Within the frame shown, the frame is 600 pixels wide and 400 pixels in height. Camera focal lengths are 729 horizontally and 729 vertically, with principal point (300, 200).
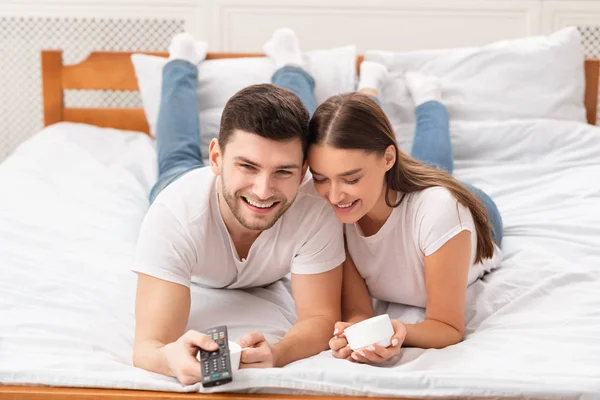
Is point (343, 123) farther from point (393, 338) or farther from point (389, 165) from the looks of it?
point (393, 338)

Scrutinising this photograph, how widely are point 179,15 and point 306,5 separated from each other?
1.65ft

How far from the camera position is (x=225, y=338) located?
1.12m

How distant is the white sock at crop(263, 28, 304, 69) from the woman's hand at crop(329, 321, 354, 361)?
4.44 feet

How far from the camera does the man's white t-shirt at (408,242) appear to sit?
4.55ft

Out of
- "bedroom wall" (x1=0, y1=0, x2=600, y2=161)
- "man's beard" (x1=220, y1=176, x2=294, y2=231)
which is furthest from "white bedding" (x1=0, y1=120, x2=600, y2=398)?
"bedroom wall" (x1=0, y1=0, x2=600, y2=161)

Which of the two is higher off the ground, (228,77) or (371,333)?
(228,77)

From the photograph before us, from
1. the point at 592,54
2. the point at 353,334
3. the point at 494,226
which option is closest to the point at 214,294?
the point at 353,334

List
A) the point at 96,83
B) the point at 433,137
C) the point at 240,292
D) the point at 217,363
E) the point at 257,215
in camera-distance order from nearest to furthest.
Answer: the point at 217,363, the point at 257,215, the point at 240,292, the point at 433,137, the point at 96,83

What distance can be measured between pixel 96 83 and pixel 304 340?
Answer: 1740 millimetres

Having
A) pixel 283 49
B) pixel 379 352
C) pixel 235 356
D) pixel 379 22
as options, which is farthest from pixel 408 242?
pixel 379 22

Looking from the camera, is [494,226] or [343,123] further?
[494,226]

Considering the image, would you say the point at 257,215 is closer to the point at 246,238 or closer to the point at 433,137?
the point at 246,238

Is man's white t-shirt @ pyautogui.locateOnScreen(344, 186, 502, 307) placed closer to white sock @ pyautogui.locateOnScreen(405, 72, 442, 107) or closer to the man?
the man

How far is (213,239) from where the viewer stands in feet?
4.74
